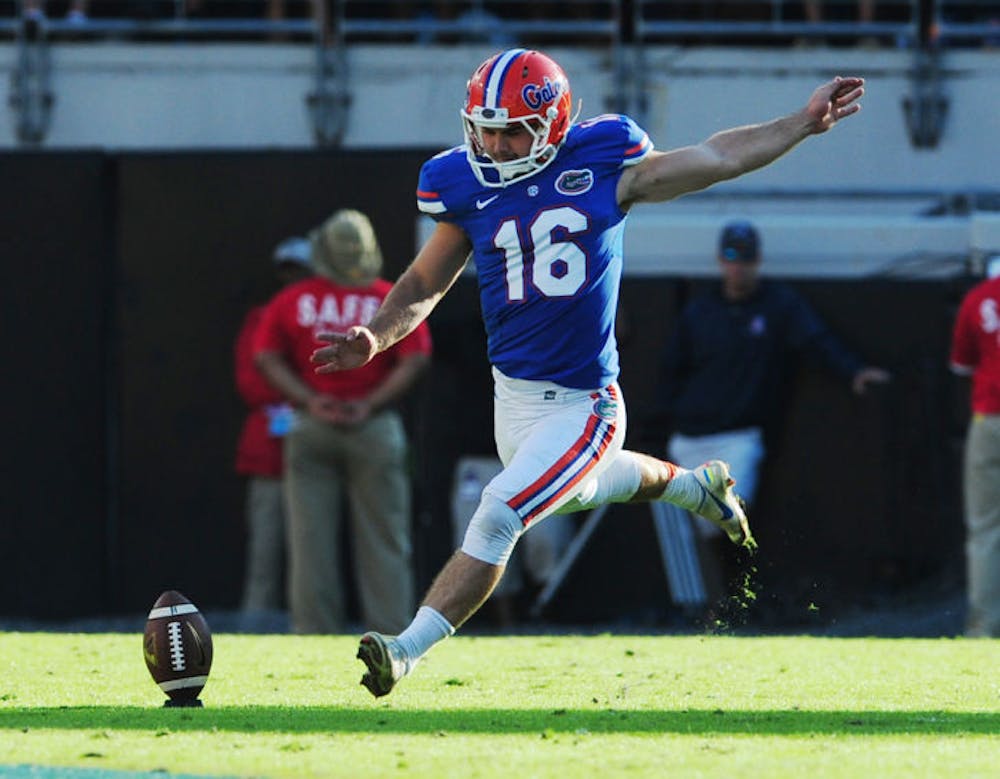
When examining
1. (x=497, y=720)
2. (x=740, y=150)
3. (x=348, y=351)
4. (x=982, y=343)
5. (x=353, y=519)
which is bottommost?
(x=353, y=519)

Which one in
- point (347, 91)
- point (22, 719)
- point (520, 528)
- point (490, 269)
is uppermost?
point (347, 91)

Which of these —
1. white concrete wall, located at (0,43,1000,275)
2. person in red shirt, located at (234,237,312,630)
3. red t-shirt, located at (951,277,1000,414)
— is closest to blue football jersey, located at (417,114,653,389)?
red t-shirt, located at (951,277,1000,414)

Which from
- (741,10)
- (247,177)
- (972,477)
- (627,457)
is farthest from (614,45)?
(627,457)

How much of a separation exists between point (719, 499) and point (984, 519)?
403cm

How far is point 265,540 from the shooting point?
40.8 ft

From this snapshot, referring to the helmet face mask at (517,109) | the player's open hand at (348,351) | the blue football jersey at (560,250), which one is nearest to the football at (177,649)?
the player's open hand at (348,351)

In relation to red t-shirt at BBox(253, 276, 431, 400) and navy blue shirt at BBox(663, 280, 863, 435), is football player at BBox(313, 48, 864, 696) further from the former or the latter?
navy blue shirt at BBox(663, 280, 863, 435)

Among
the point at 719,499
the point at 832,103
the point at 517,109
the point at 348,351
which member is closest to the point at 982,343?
the point at 719,499

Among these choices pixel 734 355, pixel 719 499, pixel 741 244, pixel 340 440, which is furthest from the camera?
pixel 734 355

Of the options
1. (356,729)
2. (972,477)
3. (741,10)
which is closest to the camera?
(356,729)

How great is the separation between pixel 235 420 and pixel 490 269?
613 centimetres

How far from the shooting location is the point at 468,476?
12516mm

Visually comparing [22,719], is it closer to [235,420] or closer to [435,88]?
[235,420]

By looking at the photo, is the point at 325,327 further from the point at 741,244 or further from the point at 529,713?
the point at 529,713
